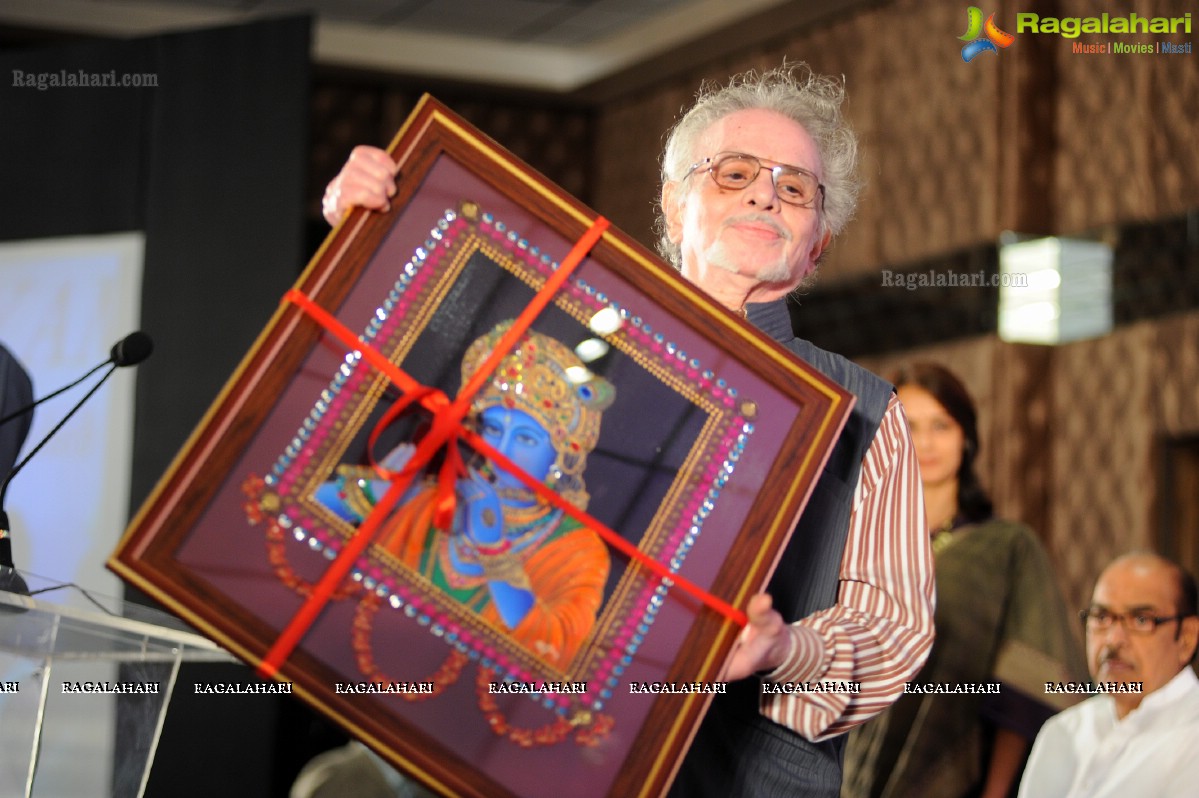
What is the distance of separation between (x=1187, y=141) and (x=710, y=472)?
3567 millimetres

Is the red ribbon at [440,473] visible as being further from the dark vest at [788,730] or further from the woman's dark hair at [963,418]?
the woman's dark hair at [963,418]

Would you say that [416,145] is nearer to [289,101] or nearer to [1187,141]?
[289,101]

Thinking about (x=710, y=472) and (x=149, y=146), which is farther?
(x=149, y=146)

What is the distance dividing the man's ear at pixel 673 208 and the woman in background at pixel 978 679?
1.46m

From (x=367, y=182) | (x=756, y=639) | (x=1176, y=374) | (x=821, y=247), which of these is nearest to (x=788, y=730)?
(x=756, y=639)

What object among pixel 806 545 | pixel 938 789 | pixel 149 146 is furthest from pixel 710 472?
pixel 149 146

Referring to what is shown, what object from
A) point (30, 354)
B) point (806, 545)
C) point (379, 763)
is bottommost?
point (379, 763)

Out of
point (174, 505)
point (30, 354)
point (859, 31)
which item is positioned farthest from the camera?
point (859, 31)

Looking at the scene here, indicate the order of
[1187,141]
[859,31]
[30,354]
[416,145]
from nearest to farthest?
[416,145] < [30,354] < [1187,141] < [859,31]

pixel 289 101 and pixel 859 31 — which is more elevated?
pixel 859 31

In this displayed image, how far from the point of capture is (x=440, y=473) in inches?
48.9

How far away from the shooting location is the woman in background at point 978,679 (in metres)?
2.88

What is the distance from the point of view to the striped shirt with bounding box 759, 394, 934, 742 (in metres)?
1.40

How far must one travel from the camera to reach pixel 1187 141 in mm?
4320
